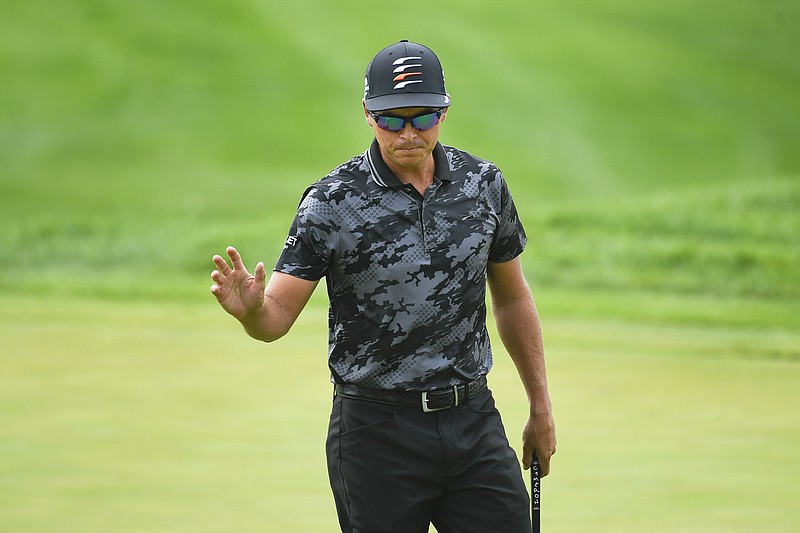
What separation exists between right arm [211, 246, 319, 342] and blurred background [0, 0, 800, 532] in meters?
1.88

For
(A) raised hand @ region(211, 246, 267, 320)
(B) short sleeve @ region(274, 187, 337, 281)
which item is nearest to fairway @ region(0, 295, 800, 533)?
(B) short sleeve @ region(274, 187, 337, 281)

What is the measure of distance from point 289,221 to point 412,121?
10656mm

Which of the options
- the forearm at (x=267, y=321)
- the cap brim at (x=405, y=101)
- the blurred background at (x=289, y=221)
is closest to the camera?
the forearm at (x=267, y=321)

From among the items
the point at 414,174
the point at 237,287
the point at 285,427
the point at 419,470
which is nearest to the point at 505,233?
the point at 414,174

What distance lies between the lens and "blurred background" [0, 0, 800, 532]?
5.43m

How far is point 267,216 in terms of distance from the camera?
544 inches

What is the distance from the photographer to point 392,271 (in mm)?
3002

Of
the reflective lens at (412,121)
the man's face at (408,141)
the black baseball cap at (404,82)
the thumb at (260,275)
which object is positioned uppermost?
the black baseball cap at (404,82)

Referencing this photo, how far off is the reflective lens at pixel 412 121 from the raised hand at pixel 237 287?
18.5 inches

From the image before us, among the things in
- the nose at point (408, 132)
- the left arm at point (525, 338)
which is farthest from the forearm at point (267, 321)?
the left arm at point (525, 338)

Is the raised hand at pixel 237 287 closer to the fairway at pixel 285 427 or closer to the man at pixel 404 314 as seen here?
A: the man at pixel 404 314

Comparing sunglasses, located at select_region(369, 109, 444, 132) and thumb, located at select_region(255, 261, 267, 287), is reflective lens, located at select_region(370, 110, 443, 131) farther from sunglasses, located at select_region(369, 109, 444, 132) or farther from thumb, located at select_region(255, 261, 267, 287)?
thumb, located at select_region(255, 261, 267, 287)

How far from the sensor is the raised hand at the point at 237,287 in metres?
2.82

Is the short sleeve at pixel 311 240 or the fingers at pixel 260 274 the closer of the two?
the fingers at pixel 260 274
